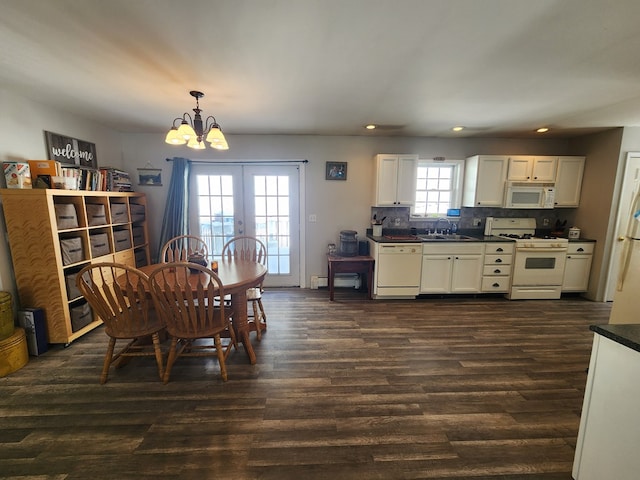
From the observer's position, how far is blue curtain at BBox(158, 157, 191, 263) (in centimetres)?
377

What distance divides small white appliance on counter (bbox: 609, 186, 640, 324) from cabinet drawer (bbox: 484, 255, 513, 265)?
1276 mm

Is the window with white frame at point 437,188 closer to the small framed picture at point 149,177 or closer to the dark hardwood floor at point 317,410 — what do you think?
the dark hardwood floor at point 317,410

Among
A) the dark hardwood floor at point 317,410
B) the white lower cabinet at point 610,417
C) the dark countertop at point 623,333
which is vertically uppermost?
the dark countertop at point 623,333

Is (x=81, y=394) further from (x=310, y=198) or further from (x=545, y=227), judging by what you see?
(x=545, y=227)

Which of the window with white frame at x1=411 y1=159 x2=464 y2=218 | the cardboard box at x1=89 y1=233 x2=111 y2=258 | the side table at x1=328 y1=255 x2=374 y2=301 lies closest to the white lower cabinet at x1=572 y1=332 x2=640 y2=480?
the side table at x1=328 y1=255 x2=374 y2=301

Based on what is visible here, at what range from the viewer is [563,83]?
6.93 ft

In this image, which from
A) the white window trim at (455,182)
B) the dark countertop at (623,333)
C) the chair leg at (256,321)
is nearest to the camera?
the dark countertop at (623,333)

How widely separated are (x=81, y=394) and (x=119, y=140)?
3431mm

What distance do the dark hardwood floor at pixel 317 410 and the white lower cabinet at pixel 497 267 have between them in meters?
0.98

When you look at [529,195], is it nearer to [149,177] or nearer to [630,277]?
[630,277]

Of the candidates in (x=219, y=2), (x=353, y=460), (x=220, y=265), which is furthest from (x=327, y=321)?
(x=219, y=2)

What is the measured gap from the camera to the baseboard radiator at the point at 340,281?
13.7 feet

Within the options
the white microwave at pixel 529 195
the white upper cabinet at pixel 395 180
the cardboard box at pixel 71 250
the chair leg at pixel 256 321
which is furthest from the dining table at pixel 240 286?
the white microwave at pixel 529 195

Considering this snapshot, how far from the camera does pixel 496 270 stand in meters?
3.70
